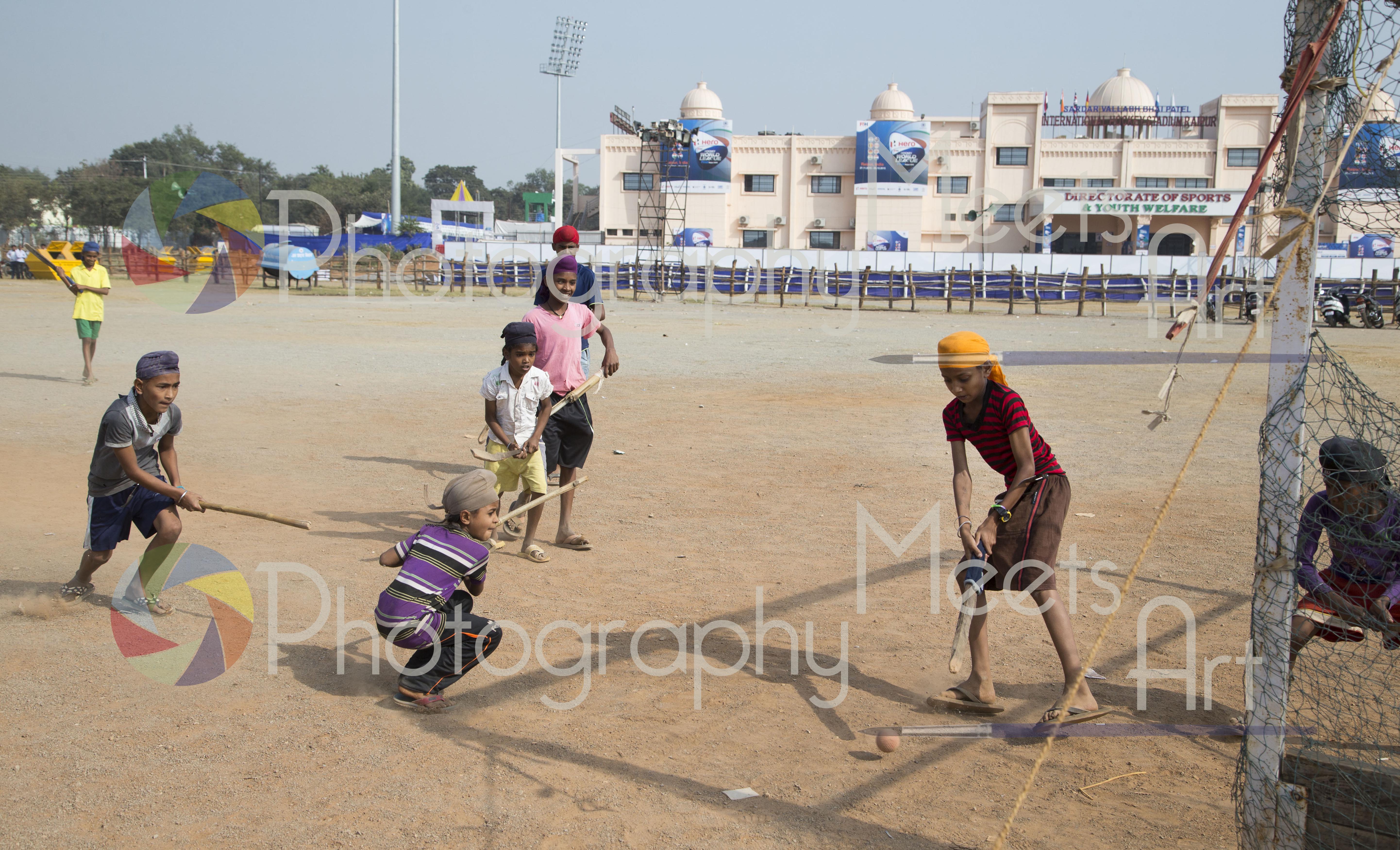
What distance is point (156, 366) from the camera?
4.55 m

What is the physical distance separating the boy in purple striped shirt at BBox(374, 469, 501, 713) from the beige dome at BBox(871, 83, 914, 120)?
51621 millimetres

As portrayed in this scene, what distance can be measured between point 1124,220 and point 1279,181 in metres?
50.5

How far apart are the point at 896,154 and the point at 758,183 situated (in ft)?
24.6

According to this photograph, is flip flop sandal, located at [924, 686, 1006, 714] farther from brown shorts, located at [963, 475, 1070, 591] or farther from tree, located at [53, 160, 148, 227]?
tree, located at [53, 160, 148, 227]

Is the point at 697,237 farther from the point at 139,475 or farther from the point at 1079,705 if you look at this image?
the point at 1079,705

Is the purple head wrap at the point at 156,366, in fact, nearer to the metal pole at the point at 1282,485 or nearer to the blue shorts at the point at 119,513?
the blue shorts at the point at 119,513

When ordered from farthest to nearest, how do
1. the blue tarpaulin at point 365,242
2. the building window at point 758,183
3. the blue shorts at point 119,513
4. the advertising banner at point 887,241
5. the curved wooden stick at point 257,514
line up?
the building window at point 758,183 < the advertising banner at point 887,241 < the blue tarpaulin at point 365,242 < the blue shorts at point 119,513 < the curved wooden stick at point 257,514

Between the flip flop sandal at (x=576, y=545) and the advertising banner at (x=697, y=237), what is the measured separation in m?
46.0

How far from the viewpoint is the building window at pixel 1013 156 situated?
5088cm

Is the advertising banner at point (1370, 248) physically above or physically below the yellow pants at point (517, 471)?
above

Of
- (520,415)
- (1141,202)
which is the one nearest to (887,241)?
(1141,202)

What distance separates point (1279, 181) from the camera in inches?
119

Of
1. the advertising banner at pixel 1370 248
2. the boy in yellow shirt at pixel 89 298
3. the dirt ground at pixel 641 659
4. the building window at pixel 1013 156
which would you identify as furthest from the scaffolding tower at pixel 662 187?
the dirt ground at pixel 641 659

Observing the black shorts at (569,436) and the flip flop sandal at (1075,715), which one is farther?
the black shorts at (569,436)
